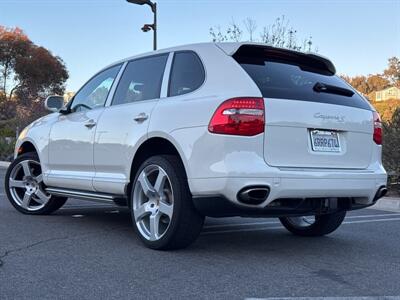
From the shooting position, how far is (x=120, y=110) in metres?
5.56

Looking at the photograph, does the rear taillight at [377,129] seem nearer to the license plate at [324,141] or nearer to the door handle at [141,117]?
the license plate at [324,141]

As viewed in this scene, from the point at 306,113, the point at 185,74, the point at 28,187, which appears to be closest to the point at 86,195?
the point at 28,187

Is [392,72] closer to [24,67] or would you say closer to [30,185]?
[24,67]

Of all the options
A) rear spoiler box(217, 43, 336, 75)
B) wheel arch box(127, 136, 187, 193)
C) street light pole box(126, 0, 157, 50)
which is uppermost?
street light pole box(126, 0, 157, 50)

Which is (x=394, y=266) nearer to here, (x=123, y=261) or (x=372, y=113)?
(x=372, y=113)

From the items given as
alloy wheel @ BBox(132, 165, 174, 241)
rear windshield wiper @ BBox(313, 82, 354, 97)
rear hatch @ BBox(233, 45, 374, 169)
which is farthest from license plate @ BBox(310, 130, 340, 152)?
alloy wheel @ BBox(132, 165, 174, 241)

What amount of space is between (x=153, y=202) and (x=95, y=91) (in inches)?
73.3

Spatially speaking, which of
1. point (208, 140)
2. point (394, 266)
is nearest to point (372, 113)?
point (394, 266)

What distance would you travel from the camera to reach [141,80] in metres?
5.64

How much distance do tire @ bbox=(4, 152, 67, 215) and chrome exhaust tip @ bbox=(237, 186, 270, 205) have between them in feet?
11.3

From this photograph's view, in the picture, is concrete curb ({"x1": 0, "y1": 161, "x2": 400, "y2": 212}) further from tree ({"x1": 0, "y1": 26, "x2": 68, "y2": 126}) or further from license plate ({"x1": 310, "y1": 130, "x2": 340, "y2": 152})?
tree ({"x1": 0, "y1": 26, "x2": 68, "y2": 126})

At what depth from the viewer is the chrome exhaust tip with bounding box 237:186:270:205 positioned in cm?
429

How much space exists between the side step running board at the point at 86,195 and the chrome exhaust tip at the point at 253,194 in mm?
1625

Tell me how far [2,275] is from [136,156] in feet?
5.57
